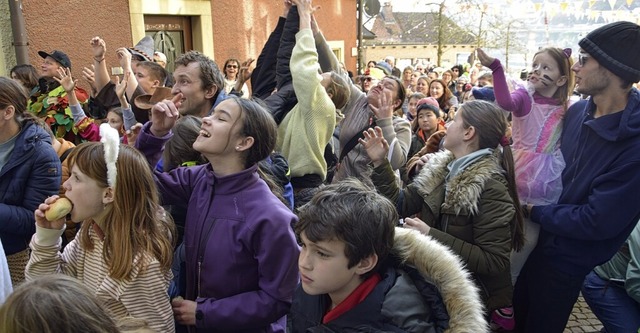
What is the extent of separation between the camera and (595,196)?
8.36 feet

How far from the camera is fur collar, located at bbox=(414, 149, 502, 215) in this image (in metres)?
2.42

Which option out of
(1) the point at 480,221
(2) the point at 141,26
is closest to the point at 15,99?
(1) the point at 480,221

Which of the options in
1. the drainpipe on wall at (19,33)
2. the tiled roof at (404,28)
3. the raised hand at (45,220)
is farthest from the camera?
the tiled roof at (404,28)

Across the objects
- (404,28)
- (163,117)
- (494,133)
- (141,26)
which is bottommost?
(494,133)

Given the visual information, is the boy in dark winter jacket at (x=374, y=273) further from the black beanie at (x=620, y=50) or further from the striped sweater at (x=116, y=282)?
the black beanie at (x=620, y=50)

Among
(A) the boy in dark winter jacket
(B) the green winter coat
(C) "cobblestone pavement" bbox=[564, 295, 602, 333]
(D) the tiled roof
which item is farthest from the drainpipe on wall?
(D) the tiled roof

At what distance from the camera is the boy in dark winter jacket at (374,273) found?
1549mm

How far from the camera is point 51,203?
1.80m

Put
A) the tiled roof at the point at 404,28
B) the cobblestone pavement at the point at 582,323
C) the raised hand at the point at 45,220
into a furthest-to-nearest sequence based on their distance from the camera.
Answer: the tiled roof at the point at 404,28 < the cobblestone pavement at the point at 582,323 < the raised hand at the point at 45,220

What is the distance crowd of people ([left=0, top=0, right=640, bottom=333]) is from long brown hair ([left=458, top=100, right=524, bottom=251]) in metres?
0.01

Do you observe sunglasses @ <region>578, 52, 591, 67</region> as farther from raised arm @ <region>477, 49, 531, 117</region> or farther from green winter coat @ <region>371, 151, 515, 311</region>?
green winter coat @ <region>371, 151, 515, 311</region>

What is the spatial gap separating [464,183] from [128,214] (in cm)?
162

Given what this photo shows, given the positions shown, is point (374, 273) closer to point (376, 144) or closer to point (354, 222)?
point (354, 222)

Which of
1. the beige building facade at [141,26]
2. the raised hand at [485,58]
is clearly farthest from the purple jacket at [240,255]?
the beige building facade at [141,26]
